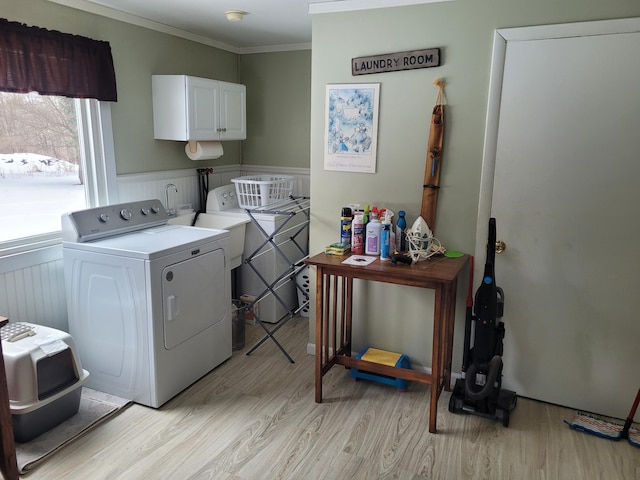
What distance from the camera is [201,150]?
3.79 meters

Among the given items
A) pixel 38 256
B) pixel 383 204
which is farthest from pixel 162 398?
pixel 383 204

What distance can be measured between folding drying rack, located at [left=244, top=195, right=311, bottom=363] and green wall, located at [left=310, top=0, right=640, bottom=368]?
0.43 metres

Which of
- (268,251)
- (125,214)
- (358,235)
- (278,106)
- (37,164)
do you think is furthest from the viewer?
(278,106)

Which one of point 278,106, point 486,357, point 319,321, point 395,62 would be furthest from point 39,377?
point 278,106

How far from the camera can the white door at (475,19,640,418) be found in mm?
2334

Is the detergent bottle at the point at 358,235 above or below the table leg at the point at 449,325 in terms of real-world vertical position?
above

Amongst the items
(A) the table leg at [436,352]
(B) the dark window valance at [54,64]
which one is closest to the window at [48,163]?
(B) the dark window valance at [54,64]

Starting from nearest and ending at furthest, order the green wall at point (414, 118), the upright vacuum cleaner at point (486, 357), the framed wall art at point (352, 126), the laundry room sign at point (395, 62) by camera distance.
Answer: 1. the upright vacuum cleaner at point (486, 357)
2. the green wall at point (414, 118)
3. the laundry room sign at point (395, 62)
4. the framed wall art at point (352, 126)

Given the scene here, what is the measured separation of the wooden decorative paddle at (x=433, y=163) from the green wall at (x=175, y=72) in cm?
177

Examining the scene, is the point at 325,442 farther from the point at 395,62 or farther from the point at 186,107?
the point at 186,107

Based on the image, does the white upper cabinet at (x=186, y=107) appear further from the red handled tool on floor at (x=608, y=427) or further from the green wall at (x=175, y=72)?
the red handled tool on floor at (x=608, y=427)

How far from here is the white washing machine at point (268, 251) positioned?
3672 mm

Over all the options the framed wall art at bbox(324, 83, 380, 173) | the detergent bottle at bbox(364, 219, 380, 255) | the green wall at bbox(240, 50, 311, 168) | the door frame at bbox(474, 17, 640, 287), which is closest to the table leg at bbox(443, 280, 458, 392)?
the door frame at bbox(474, 17, 640, 287)

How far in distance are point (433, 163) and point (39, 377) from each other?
89.8 inches
